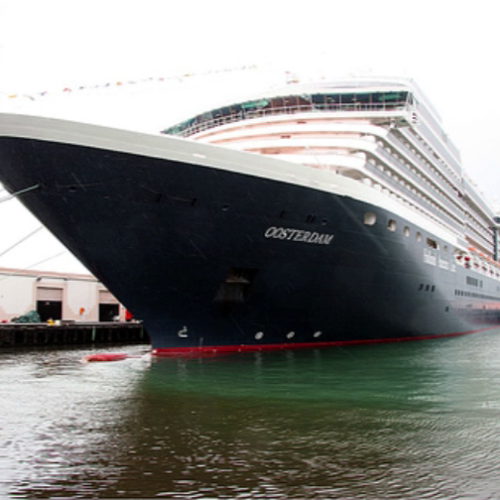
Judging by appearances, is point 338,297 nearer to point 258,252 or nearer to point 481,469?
point 258,252

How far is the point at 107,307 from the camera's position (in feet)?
118

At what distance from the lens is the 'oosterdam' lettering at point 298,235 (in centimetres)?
1407

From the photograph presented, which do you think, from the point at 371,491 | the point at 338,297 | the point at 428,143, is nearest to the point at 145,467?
the point at 371,491

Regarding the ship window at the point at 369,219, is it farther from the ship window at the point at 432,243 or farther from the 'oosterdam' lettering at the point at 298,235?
the ship window at the point at 432,243

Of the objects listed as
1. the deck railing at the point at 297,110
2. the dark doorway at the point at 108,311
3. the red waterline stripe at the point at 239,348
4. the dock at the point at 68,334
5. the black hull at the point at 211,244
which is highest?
the deck railing at the point at 297,110

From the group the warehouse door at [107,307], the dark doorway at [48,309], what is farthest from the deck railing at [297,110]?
the warehouse door at [107,307]

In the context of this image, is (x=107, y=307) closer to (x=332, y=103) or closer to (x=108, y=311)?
(x=108, y=311)

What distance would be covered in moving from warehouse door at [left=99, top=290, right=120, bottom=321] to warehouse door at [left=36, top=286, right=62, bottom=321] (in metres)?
2.98

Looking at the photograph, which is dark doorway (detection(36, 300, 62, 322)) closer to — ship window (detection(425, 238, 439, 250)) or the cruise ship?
the cruise ship

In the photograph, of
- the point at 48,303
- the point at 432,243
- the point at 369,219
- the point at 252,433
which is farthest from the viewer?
the point at 48,303

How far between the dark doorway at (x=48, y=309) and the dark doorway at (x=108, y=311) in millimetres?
3110

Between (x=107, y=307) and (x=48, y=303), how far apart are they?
441 centimetres

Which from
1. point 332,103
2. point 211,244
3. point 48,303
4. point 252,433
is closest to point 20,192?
point 211,244

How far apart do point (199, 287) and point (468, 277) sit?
18.5 metres
